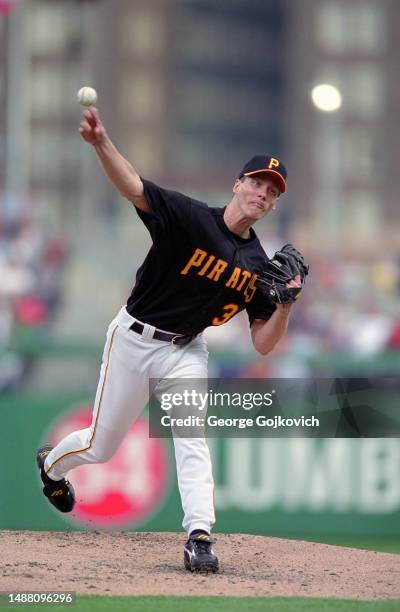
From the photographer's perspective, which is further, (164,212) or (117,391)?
(117,391)

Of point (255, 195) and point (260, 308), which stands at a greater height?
point (255, 195)

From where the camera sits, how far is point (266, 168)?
571 centimetres

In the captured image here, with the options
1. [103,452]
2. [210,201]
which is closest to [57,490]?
[103,452]

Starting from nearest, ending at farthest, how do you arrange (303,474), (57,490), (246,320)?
(57,490) < (303,474) < (246,320)

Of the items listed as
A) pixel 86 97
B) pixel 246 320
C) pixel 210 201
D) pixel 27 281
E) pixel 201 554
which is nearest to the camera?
pixel 86 97

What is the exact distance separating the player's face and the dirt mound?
167cm

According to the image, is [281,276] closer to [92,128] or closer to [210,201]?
[92,128]

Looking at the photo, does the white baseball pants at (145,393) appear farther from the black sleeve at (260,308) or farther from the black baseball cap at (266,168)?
the black baseball cap at (266,168)

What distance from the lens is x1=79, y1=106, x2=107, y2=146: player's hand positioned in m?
5.20

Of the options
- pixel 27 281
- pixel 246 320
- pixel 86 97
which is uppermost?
pixel 86 97

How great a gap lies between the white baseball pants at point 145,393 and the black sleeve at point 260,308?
294 millimetres


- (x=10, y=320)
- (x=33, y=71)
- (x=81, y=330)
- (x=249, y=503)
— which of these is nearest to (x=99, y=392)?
(x=249, y=503)

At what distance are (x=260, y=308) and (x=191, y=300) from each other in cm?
44

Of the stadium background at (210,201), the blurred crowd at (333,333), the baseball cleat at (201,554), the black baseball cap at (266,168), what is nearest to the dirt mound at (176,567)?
the baseball cleat at (201,554)
